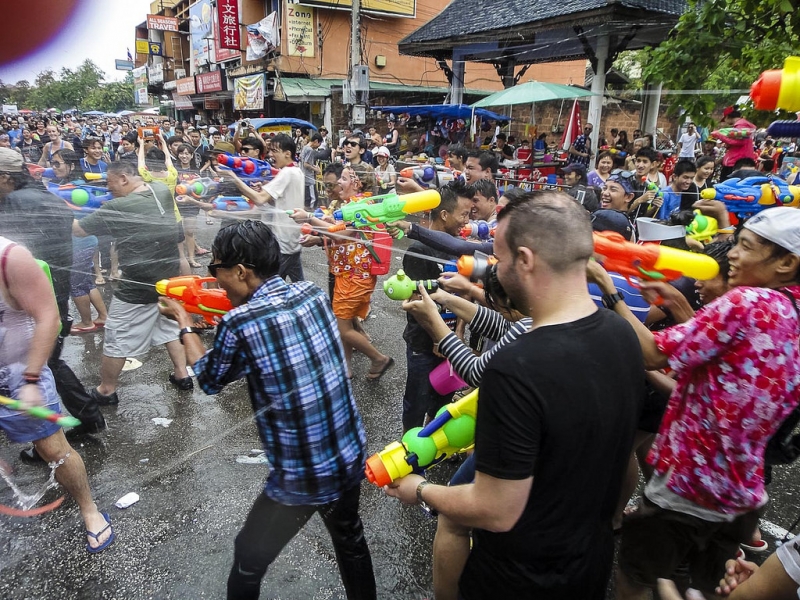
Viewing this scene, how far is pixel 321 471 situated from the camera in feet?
6.02

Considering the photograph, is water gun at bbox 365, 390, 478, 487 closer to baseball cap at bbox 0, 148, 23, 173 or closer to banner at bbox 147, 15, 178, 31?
baseball cap at bbox 0, 148, 23, 173

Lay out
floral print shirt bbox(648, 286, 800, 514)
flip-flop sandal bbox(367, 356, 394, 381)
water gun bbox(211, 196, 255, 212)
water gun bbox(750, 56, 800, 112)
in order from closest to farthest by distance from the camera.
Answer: floral print shirt bbox(648, 286, 800, 514), water gun bbox(750, 56, 800, 112), flip-flop sandal bbox(367, 356, 394, 381), water gun bbox(211, 196, 255, 212)

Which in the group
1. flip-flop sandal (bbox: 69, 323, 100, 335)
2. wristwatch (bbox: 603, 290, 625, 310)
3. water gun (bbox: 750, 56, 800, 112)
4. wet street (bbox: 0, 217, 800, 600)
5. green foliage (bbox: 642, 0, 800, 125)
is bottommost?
wet street (bbox: 0, 217, 800, 600)

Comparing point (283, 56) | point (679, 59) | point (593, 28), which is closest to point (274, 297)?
point (679, 59)

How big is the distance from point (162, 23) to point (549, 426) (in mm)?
31265

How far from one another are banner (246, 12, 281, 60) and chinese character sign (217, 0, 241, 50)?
134 centimetres

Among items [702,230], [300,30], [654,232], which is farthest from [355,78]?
[654,232]

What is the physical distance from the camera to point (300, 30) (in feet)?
61.1

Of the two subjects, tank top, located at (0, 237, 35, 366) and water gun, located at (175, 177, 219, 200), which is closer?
tank top, located at (0, 237, 35, 366)

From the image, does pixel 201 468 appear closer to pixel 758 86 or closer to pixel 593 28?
pixel 758 86

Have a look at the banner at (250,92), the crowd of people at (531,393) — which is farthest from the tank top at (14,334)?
the banner at (250,92)

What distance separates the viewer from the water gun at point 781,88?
2.03 m

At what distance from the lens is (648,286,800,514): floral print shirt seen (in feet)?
4.89

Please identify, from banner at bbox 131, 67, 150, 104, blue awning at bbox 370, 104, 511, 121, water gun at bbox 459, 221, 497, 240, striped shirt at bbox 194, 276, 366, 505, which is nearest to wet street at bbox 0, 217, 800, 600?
striped shirt at bbox 194, 276, 366, 505
